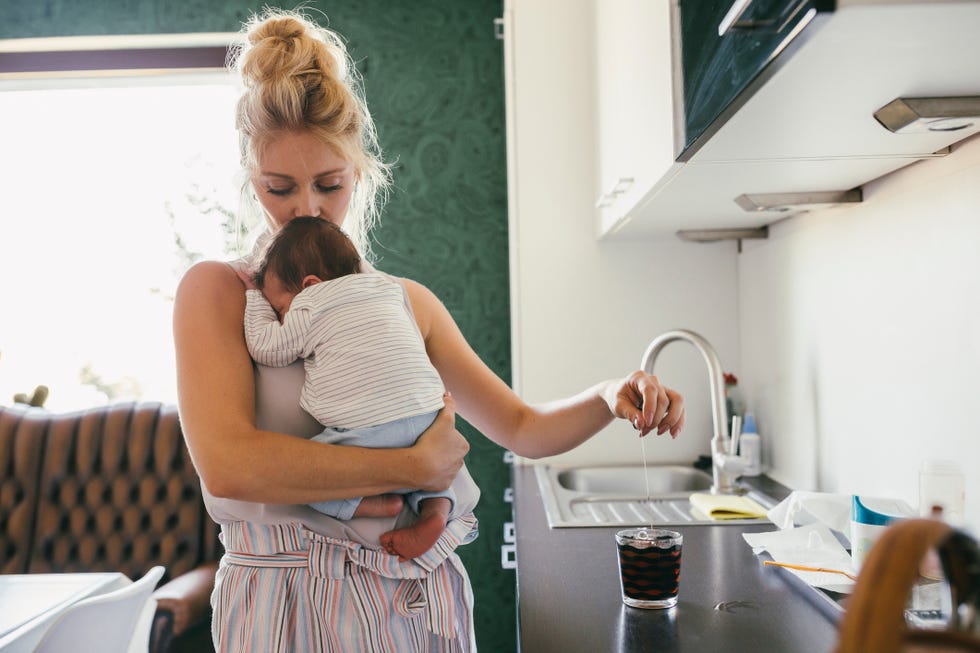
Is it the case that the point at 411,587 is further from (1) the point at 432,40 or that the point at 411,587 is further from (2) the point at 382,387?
(1) the point at 432,40

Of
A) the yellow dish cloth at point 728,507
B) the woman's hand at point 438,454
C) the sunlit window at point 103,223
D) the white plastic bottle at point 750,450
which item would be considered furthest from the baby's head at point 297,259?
the sunlit window at point 103,223

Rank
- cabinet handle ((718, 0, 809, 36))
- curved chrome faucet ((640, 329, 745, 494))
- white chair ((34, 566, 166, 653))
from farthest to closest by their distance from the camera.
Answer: curved chrome faucet ((640, 329, 745, 494)), white chair ((34, 566, 166, 653)), cabinet handle ((718, 0, 809, 36))

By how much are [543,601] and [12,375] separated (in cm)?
275

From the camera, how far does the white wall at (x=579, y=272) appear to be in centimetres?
244

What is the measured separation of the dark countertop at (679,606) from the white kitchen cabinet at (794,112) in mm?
657

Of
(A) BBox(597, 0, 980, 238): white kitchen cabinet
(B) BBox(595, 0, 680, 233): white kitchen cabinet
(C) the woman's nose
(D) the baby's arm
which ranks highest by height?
(B) BBox(595, 0, 680, 233): white kitchen cabinet

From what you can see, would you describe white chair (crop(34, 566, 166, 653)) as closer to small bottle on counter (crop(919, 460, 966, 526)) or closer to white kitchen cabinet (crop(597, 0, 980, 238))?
white kitchen cabinet (crop(597, 0, 980, 238))

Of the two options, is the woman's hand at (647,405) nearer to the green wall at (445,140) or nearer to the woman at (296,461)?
the woman at (296,461)

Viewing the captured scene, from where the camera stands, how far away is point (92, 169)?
10.4 ft

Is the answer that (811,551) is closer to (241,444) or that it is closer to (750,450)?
(750,450)

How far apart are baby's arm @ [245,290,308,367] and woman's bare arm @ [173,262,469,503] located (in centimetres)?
2

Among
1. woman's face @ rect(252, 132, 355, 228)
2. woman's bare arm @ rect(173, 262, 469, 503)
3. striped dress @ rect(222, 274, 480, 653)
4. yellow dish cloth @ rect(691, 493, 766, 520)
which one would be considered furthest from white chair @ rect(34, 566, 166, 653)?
yellow dish cloth @ rect(691, 493, 766, 520)

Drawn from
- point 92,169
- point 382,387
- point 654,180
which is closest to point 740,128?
point 654,180

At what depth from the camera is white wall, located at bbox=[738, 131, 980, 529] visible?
118 cm
